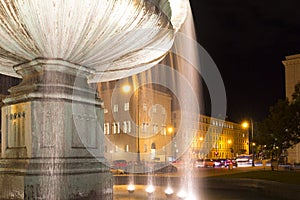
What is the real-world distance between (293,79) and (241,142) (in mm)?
72665

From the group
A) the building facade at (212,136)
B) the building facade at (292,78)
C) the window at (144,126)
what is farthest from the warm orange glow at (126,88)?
the building facade at (292,78)

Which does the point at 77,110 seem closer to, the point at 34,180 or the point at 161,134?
the point at 34,180

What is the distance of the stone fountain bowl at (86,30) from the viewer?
7.03 m

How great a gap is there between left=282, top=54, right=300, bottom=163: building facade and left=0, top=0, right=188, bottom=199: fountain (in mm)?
39889

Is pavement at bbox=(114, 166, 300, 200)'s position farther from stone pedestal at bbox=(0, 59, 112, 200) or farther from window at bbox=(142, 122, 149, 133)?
window at bbox=(142, 122, 149, 133)

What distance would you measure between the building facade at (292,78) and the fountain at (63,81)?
1570 inches

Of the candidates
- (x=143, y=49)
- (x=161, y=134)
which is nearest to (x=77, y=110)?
(x=143, y=49)

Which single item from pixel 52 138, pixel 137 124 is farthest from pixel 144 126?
pixel 52 138

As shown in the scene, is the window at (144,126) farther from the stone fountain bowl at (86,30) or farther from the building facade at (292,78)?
the stone fountain bowl at (86,30)

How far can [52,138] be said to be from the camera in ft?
26.7

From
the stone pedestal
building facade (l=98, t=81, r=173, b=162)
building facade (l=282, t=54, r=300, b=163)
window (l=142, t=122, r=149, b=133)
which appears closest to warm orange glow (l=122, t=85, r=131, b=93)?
building facade (l=98, t=81, r=173, b=162)

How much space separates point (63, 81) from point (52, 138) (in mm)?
1260

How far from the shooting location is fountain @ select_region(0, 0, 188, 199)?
7242 millimetres

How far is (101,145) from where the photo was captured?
9.20 meters
